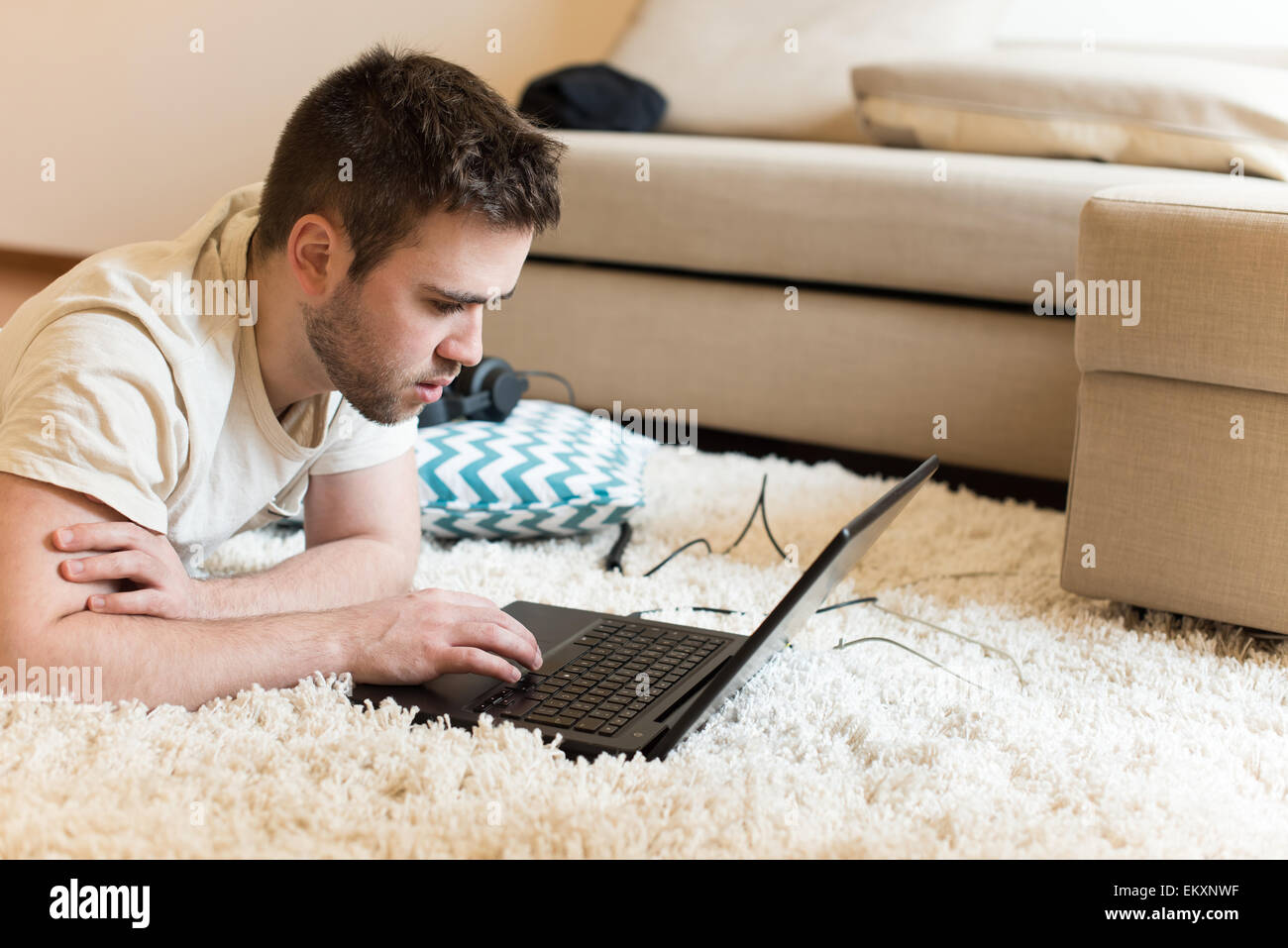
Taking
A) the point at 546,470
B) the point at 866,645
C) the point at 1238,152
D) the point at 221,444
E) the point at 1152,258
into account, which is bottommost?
the point at 866,645

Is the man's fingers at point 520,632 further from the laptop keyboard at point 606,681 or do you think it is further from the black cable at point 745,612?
the black cable at point 745,612

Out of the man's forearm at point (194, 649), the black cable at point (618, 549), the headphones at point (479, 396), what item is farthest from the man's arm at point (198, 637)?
the headphones at point (479, 396)

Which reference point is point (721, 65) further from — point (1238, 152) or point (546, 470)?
point (546, 470)

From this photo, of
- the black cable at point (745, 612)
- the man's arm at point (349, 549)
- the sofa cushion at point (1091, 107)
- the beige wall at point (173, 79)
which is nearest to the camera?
the man's arm at point (349, 549)

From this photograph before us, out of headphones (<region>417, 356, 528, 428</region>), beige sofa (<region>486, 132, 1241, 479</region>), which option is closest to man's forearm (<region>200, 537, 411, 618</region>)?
headphones (<region>417, 356, 528, 428</region>)

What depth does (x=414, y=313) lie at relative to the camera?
97cm

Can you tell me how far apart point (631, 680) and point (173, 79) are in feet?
10.2

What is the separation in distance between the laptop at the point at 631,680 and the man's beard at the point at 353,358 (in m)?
0.24

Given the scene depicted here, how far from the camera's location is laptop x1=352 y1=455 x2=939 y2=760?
88cm

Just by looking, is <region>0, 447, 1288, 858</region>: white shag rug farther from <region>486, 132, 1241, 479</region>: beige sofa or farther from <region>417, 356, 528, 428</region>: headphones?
<region>486, 132, 1241, 479</region>: beige sofa

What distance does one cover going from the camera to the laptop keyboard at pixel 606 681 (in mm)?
921
